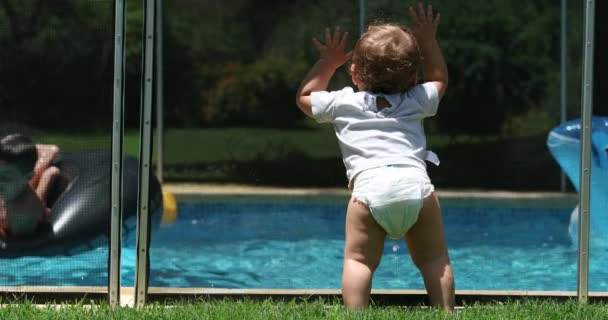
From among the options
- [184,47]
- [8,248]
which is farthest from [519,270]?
[184,47]

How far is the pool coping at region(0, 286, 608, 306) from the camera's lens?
14.9ft

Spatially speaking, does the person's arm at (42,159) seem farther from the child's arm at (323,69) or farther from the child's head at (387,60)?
the child's head at (387,60)

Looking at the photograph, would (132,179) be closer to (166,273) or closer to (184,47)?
(166,273)

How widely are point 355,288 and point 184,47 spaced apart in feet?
37.3

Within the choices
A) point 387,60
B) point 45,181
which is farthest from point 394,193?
point 45,181

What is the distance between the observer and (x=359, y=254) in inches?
162

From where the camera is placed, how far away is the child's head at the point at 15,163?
5156 millimetres

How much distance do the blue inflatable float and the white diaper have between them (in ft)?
6.41

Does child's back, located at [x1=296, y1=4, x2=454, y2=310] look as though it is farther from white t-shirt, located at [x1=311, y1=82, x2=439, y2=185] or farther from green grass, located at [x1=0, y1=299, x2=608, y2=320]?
green grass, located at [x1=0, y1=299, x2=608, y2=320]

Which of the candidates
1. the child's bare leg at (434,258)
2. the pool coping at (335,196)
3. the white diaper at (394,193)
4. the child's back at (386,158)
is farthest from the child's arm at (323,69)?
the pool coping at (335,196)

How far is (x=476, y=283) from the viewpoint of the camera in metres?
6.27

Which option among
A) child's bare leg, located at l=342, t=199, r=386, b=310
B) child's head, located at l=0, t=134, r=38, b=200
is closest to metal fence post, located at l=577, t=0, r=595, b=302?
child's bare leg, located at l=342, t=199, r=386, b=310

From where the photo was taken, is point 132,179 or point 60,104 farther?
point 132,179

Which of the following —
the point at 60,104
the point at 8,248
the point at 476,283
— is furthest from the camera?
the point at 476,283
